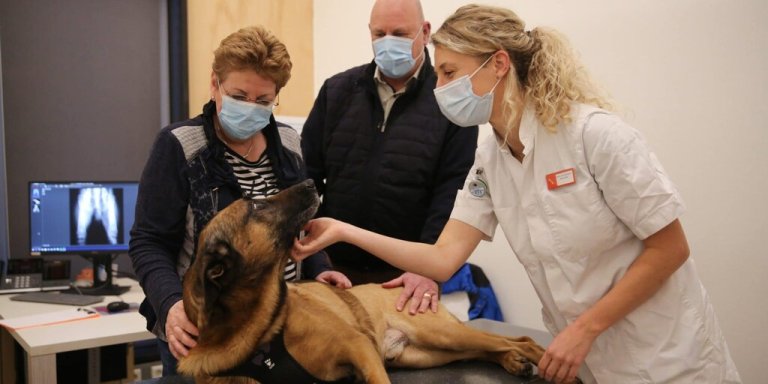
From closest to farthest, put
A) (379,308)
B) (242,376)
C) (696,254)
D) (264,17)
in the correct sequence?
(242,376), (379,308), (696,254), (264,17)

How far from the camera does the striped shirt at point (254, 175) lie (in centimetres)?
182

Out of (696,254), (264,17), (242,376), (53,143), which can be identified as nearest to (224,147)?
(242,376)

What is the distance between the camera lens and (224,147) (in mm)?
1801

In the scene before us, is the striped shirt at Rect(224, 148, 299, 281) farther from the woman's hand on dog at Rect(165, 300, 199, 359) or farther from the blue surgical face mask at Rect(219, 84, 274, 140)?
the woman's hand on dog at Rect(165, 300, 199, 359)

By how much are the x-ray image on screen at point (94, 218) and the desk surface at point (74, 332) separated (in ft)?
1.70

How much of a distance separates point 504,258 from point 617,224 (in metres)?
2.28

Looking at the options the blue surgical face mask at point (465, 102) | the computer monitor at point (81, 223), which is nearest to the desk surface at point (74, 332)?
the computer monitor at point (81, 223)

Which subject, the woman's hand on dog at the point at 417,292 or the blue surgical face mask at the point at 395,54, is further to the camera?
the blue surgical face mask at the point at 395,54

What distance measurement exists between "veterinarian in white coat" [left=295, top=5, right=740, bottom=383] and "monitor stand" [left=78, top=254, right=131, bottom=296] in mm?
2784

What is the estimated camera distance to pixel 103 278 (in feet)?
12.6

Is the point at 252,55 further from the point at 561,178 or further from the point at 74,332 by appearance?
the point at 74,332

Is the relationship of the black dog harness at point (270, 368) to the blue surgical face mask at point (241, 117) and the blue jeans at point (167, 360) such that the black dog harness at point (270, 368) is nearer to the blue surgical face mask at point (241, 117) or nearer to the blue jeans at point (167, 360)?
the blue jeans at point (167, 360)

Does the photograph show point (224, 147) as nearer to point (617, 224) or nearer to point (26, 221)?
point (617, 224)

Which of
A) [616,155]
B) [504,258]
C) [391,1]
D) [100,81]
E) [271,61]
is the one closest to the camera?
[616,155]
